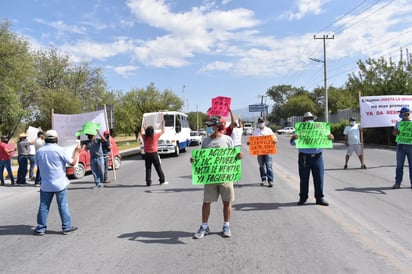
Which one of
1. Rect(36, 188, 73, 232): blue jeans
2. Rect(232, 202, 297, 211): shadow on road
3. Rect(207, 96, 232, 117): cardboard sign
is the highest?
Rect(207, 96, 232, 117): cardboard sign

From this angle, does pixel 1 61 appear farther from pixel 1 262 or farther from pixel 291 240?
pixel 291 240

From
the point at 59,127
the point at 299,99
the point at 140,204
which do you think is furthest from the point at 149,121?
the point at 299,99

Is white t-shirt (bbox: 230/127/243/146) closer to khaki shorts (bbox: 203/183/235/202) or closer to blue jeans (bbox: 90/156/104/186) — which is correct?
blue jeans (bbox: 90/156/104/186)

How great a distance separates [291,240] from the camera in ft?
16.5

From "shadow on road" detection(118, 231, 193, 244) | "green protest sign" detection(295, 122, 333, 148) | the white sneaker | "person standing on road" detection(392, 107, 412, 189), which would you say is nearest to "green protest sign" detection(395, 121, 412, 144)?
"person standing on road" detection(392, 107, 412, 189)

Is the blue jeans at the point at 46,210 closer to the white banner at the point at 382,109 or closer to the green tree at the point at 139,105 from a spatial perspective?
the white banner at the point at 382,109

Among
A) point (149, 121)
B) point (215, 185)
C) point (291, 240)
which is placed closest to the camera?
point (291, 240)

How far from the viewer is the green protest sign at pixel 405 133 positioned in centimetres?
871

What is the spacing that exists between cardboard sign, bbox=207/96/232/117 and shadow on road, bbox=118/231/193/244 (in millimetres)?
5935

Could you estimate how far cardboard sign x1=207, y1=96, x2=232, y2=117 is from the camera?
11.0m

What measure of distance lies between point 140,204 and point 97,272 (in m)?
3.69

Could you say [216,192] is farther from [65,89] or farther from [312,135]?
[65,89]

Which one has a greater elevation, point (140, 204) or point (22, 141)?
point (22, 141)

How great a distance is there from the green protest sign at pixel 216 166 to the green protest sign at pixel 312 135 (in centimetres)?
221
